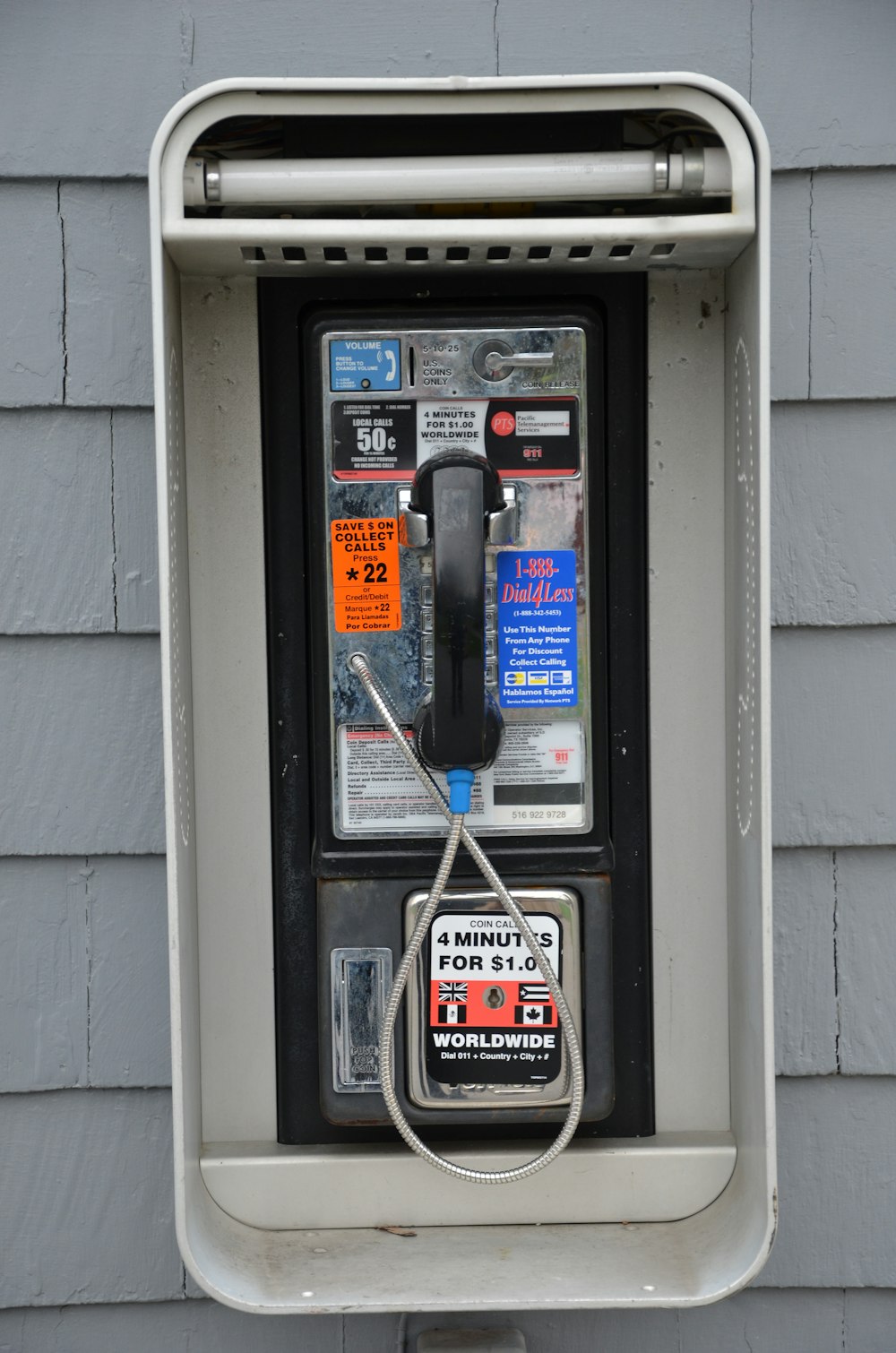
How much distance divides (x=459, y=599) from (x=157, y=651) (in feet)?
1.65

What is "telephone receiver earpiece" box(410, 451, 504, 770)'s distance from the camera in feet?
3.78

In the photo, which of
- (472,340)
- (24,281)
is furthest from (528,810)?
(24,281)

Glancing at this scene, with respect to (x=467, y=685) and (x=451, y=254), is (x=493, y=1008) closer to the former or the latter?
(x=467, y=685)

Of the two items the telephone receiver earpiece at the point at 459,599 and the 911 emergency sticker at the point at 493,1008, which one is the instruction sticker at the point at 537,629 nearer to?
the telephone receiver earpiece at the point at 459,599

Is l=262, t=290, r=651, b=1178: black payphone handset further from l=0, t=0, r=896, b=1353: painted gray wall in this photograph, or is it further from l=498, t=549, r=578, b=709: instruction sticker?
l=0, t=0, r=896, b=1353: painted gray wall

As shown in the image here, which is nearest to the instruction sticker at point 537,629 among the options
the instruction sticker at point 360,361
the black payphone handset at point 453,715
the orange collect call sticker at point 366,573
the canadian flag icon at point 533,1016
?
the black payphone handset at point 453,715

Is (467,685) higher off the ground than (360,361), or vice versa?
(360,361)

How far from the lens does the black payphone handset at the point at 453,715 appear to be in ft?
3.90

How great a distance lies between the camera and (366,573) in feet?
3.95

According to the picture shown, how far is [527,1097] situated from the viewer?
124cm

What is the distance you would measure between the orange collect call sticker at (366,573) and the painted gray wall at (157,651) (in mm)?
352

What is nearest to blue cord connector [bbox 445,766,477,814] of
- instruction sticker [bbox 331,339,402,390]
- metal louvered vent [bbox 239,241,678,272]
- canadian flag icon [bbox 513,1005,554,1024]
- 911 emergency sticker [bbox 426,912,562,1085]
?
911 emergency sticker [bbox 426,912,562,1085]

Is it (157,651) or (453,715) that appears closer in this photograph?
(453,715)

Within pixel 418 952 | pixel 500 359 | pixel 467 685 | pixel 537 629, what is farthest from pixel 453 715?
pixel 500 359
